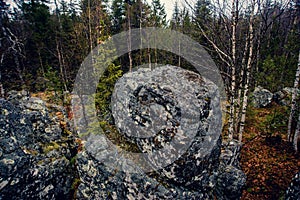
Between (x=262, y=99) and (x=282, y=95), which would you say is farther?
(x=282, y=95)

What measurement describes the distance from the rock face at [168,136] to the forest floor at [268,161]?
3547mm

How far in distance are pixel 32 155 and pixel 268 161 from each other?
9.52 meters

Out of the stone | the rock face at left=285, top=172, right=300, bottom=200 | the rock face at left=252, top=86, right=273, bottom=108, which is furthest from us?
A: the rock face at left=252, top=86, right=273, bottom=108

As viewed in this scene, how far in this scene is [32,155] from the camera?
213 inches

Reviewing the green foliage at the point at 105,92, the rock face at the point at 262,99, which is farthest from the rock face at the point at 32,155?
the rock face at the point at 262,99

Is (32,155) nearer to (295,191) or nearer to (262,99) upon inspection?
(295,191)

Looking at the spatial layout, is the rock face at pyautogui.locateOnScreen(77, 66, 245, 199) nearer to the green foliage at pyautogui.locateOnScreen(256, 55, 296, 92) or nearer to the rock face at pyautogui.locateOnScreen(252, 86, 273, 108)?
the green foliage at pyautogui.locateOnScreen(256, 55, 296, 92)

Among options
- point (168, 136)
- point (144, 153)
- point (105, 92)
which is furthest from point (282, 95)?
point (144, 153)

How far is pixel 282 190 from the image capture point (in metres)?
6.31

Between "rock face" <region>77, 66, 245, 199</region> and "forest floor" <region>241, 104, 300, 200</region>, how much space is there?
3547 millimetres

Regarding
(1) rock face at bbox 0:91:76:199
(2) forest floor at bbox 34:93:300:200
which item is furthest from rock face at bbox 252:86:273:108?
(1) rock face at bbox 0:91:76:199

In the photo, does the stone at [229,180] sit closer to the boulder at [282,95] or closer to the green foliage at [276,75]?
the green foliage at [276,75]

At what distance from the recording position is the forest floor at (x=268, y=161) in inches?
256

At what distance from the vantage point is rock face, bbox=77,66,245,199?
400cm
